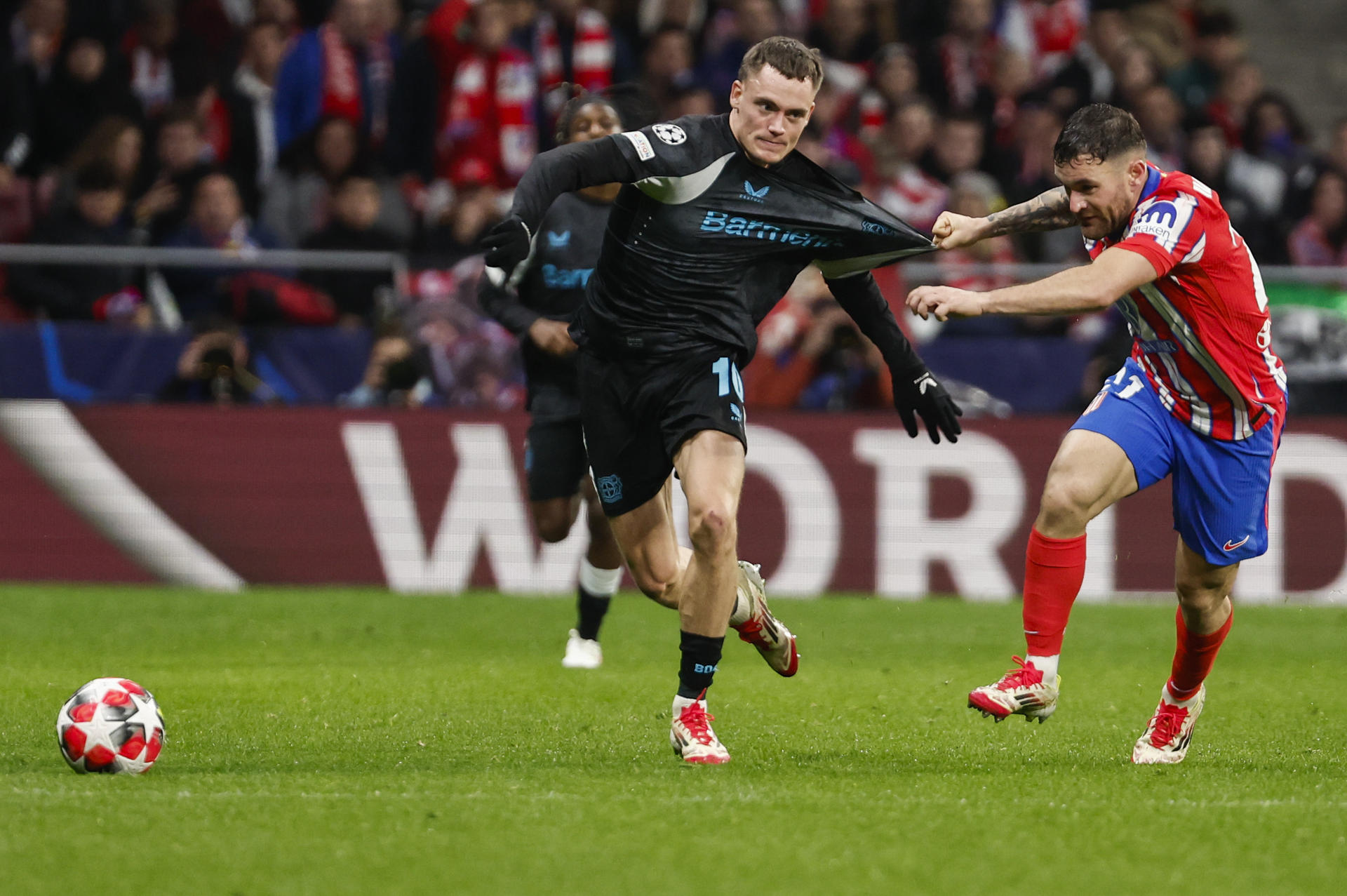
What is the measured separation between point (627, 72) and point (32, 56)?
495 centimetres

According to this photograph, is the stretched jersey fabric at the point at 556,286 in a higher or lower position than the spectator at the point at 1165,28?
lower

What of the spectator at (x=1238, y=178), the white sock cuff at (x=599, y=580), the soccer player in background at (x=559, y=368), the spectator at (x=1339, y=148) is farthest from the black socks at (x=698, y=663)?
the spectator at (x=1339, y=148)

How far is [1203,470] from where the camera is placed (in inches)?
251

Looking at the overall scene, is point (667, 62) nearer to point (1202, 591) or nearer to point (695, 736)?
point (1202, 591)

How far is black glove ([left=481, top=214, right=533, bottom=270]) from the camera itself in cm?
562

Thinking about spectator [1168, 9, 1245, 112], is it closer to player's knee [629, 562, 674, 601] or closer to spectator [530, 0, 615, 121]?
spectator [530, 0, 615, 121]

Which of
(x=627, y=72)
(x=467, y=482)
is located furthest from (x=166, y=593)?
(x=627, y=72)

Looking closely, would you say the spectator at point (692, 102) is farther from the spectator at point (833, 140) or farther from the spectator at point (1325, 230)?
the spectator at point (1325, 230)


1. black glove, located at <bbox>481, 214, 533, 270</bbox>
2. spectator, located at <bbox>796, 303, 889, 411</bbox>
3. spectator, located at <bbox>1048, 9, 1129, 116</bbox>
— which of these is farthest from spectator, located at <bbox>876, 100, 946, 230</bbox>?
black glove, located at <bbox>481, 214, 533, 270</bbox>

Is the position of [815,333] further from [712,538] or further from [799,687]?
[712,538]

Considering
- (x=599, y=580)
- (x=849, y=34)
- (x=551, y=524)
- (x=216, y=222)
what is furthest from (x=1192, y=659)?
(x=849, y=34)

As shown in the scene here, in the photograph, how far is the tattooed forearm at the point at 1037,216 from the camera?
661 centimetres

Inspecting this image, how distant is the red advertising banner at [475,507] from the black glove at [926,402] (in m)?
5.60

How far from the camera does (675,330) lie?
6.47 metres
